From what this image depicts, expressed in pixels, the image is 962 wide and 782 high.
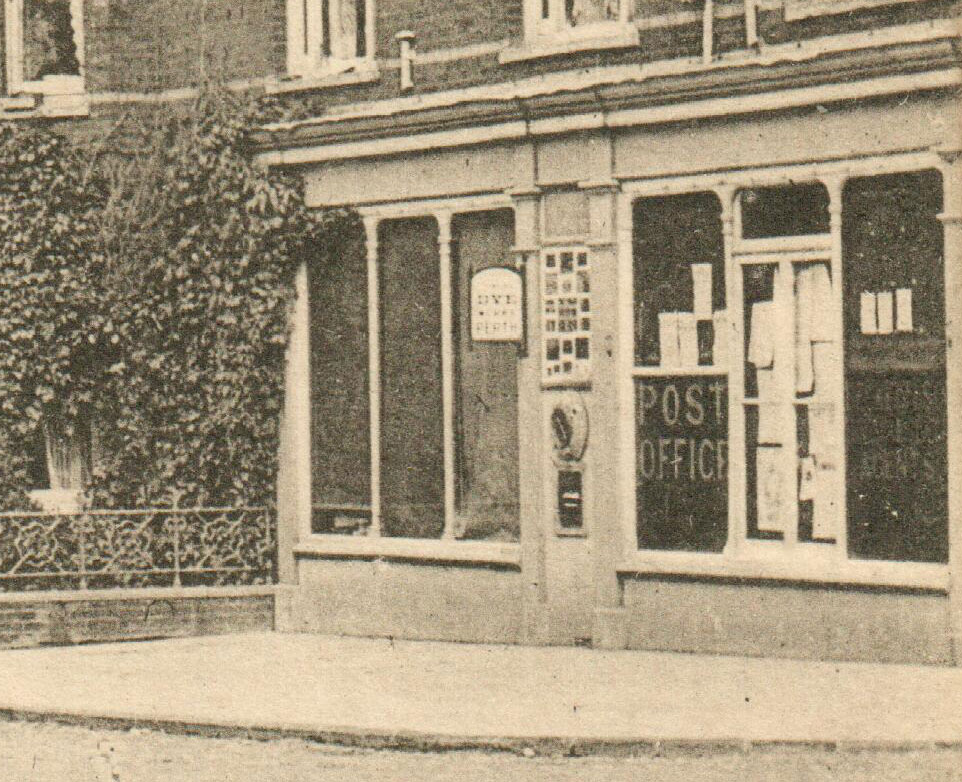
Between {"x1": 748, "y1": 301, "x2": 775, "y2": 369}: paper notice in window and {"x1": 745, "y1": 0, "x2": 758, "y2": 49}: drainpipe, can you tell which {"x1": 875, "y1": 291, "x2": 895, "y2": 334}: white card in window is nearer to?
{"x1": 748, "y1": 301, "x2": 775, "y2": 369}: paper notice in window

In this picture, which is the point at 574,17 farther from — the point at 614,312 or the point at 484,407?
the point at 484,407

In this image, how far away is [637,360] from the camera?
35.4ft

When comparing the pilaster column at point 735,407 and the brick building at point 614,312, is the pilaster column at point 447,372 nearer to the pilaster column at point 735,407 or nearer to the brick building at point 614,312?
the brick building at point 614,312

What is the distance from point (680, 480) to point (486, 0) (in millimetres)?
3905

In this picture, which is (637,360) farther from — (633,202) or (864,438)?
(864,438)

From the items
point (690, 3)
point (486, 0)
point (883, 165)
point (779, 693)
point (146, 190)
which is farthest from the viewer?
point (146, 190)

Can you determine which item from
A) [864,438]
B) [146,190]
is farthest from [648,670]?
[146,190]

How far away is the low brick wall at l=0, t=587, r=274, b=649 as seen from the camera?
12.2 m

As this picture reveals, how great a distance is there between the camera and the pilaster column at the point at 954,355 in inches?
368


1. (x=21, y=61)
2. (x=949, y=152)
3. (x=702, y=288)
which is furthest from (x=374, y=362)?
(x=949, y=152)

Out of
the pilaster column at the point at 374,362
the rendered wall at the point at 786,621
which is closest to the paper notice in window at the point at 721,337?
the rendered wall at the point at 786,621

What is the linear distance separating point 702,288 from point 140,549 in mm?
5260

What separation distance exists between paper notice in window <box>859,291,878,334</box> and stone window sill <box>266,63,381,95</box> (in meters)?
4.37

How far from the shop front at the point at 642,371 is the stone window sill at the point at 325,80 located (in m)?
0.38
